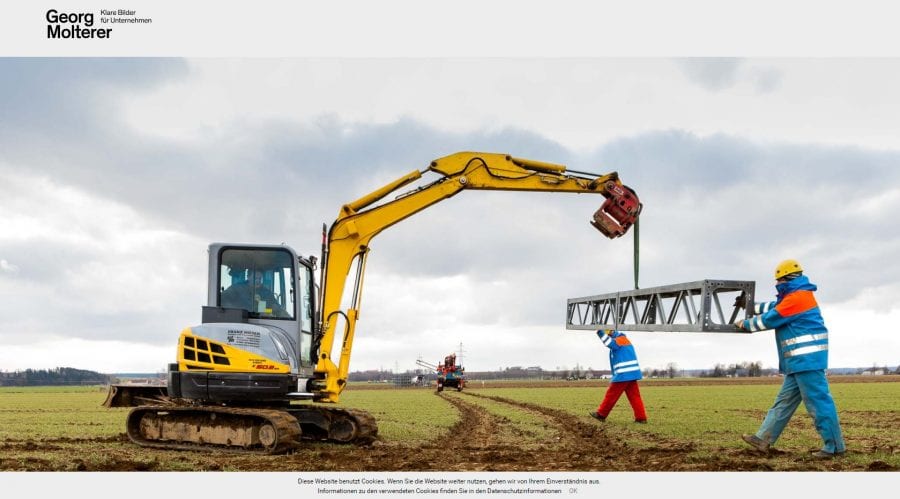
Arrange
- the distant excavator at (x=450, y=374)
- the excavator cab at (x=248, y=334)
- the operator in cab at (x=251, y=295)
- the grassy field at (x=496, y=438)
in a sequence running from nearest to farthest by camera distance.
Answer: the grassy field at (x=496, y=438) < the excavator cab at (x=248, y=334) < the operator in cab at (x=251, y=295) < the distant excavator at (x=450, y=374)

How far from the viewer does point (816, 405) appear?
10.4 m

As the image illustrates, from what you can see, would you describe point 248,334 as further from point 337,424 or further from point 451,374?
point 451,374

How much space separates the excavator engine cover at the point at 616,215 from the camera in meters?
13.8

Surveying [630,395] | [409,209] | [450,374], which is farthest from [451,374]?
[409,209]

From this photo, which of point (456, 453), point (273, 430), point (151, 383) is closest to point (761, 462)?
point (456, 453)

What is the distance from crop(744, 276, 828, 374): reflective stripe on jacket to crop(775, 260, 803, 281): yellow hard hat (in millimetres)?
128

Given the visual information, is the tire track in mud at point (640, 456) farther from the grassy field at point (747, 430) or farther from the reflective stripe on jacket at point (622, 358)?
the reflective stripe on jacket at point (622, 358)

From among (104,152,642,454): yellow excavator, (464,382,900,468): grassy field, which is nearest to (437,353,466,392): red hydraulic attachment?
(464,382,900,468): grassy field

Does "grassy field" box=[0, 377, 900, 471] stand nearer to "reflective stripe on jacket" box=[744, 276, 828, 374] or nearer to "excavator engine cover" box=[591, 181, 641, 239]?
"reflective stripe on jacket" box=[744, 276, 828, 374]

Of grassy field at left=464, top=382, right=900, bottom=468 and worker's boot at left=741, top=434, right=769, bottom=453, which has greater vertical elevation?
worker's boot at left=741, top=434, right=769, bottom=453

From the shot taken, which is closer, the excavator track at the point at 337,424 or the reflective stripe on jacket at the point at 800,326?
the reflective stripe on jacket at the point at 800,326

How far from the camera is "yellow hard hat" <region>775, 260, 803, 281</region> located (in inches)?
429

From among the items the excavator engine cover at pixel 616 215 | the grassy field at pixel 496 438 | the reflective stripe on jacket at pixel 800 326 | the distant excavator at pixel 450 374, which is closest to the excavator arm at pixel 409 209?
the excavator engine cover at pixel 616 215

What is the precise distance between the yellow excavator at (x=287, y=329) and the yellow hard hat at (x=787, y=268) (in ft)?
10.8
